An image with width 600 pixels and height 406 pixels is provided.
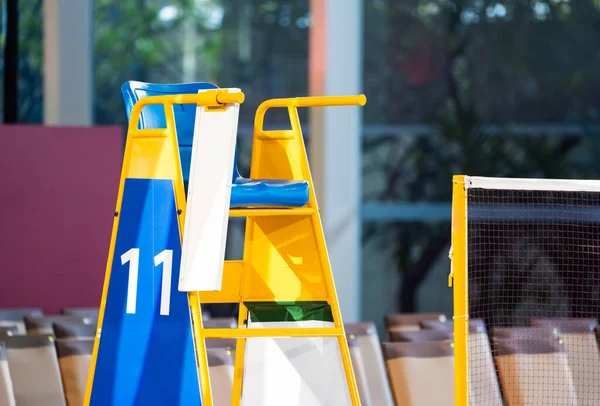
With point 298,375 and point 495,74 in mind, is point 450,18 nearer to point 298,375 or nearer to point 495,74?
point 495,74

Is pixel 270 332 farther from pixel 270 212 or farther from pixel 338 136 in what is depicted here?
pixel 338 136

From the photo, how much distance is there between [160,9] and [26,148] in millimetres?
2955

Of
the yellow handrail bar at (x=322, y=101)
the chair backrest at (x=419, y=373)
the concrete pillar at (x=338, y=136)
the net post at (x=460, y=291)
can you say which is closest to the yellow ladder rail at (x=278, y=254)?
the yellow handrail bar at (x=322, y=101)

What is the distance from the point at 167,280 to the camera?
9.18 feet

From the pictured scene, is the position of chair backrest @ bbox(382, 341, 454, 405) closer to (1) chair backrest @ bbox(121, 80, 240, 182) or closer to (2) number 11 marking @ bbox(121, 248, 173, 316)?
(1) chair backrest @ bbox(121, 80, 240, 182)

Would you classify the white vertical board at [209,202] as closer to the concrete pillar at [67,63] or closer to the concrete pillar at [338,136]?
the concrete pillar at [338,136]

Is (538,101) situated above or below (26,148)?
above

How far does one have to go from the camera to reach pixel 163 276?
2.81m

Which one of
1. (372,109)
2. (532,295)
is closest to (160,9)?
(372,109)

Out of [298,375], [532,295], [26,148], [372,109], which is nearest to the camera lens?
[298,375]

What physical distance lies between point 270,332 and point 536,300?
649cm

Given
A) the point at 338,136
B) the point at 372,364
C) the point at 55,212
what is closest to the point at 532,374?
the point at 372,364

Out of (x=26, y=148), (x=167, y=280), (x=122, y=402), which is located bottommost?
(x=122, y=402)

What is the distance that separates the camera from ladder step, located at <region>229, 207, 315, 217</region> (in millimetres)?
2896
